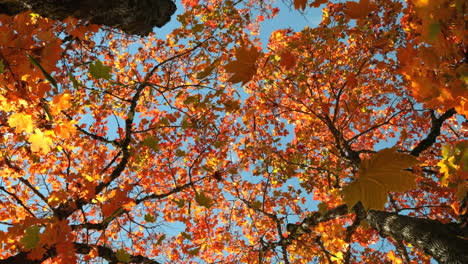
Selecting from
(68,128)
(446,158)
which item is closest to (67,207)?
(68,128)

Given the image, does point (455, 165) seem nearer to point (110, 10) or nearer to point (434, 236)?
point (434, 236)

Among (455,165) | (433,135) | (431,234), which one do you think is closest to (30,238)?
(455,165)

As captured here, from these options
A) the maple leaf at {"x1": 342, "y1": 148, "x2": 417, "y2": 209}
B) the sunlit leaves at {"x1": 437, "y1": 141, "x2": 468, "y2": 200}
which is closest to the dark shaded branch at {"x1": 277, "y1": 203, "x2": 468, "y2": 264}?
the sunlit leaves at {"x1": 437, "y1": 141, "x2": 468, "y2": 200}

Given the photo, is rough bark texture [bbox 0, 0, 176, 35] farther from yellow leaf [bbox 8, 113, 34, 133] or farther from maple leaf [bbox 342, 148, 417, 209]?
maple leaf [bbox 342, 148, 417, 209]

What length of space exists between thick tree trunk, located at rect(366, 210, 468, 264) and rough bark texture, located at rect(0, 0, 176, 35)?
3774 mm

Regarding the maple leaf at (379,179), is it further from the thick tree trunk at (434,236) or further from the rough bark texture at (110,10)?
the rough bark texture at (110,10)

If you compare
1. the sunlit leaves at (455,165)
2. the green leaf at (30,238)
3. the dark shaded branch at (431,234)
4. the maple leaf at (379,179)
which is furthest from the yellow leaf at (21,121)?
the dark shaded branch at (431,234)

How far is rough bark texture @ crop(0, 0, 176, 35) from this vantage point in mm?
2830

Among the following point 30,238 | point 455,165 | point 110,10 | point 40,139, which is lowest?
point 455,165

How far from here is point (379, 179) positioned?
5.37 ft

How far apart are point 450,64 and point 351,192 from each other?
76cm

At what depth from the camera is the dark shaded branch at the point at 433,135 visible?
5445 mm

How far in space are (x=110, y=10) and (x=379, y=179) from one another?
3.10 m

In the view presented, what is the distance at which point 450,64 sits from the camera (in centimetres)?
140
